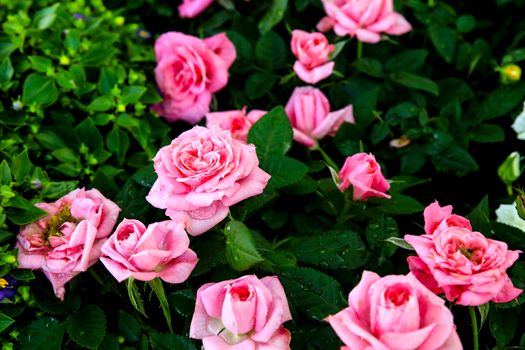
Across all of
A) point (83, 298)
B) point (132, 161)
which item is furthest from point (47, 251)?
point (132, 161)

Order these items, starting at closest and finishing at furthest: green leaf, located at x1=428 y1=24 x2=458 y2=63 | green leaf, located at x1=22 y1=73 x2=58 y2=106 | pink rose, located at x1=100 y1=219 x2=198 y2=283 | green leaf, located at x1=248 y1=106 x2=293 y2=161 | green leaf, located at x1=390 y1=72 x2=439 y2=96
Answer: pink rose, located at x1=100 y1=219 x2=198 y2=283, green leaf, located at x1=248 y1=106 x2=293 y2=161, green leaf, located at x1=22 y1=73 x2=58 y2=106, green leaf, located at x1=390 y1=72 x2=439 y2=96, green leaf, located at x1=428 y1=24 x2=458 y2=63

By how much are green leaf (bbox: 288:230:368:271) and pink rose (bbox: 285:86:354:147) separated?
0.84 ft

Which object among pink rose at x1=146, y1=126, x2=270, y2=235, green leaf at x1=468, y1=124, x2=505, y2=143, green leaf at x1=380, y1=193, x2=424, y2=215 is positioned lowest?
green leaf at x1=468, y1=124, x2=505, y2=143

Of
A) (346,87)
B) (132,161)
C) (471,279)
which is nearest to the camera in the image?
(471,279)

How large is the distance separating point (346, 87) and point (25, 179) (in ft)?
2.08

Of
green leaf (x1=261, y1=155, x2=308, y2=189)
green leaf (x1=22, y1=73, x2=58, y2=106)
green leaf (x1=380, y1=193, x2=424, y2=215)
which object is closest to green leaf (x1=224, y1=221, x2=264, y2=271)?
green leaf (x1=261, y1=155, x2=308, y2=189)

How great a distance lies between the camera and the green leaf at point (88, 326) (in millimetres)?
851

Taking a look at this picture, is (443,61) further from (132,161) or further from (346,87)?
(132,161)

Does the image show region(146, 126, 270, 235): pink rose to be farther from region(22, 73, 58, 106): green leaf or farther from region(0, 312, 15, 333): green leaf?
region(22, 73, 58, 106): green leaf

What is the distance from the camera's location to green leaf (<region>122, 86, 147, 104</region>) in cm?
111

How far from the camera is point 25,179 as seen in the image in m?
0.96

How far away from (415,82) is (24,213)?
74 cm

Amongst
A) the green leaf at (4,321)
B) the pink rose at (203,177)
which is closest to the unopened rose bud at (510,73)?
the pink rose at (203,177)

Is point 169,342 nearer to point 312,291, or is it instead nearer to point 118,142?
point 312,291
